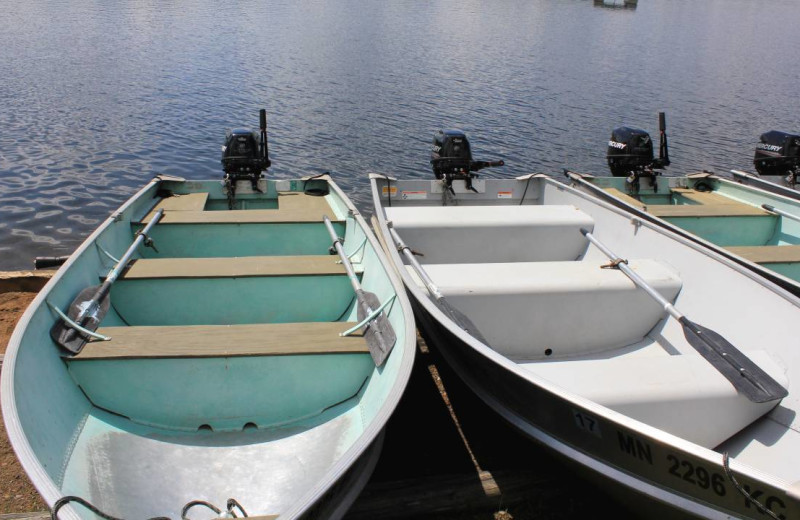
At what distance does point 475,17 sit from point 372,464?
41144 mm

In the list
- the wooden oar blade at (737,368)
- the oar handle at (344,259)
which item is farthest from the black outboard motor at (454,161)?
the wooden oar blade at (737,368)

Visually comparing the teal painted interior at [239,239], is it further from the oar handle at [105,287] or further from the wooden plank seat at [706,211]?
the wooden plank seat at [706,211]

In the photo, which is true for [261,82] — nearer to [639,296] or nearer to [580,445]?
[639,296]

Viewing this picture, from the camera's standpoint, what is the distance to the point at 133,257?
489cm

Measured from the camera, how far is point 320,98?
16703 millimetres

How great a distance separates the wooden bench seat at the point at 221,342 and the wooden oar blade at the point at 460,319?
66cm

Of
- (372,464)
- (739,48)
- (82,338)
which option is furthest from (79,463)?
(739,48)

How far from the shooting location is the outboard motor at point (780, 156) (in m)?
8.52

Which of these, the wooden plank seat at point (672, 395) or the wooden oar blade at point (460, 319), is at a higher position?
the wooden oar blade at point (460, 319)

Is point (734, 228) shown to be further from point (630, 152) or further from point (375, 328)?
point (375, 328)

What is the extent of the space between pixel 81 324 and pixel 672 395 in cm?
365

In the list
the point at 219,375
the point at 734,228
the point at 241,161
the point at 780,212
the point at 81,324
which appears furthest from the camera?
the point at 241,161

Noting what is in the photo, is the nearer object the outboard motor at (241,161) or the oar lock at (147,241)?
the oar lock at (147,241)

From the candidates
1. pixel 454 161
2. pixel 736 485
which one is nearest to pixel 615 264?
pixel 736 485
